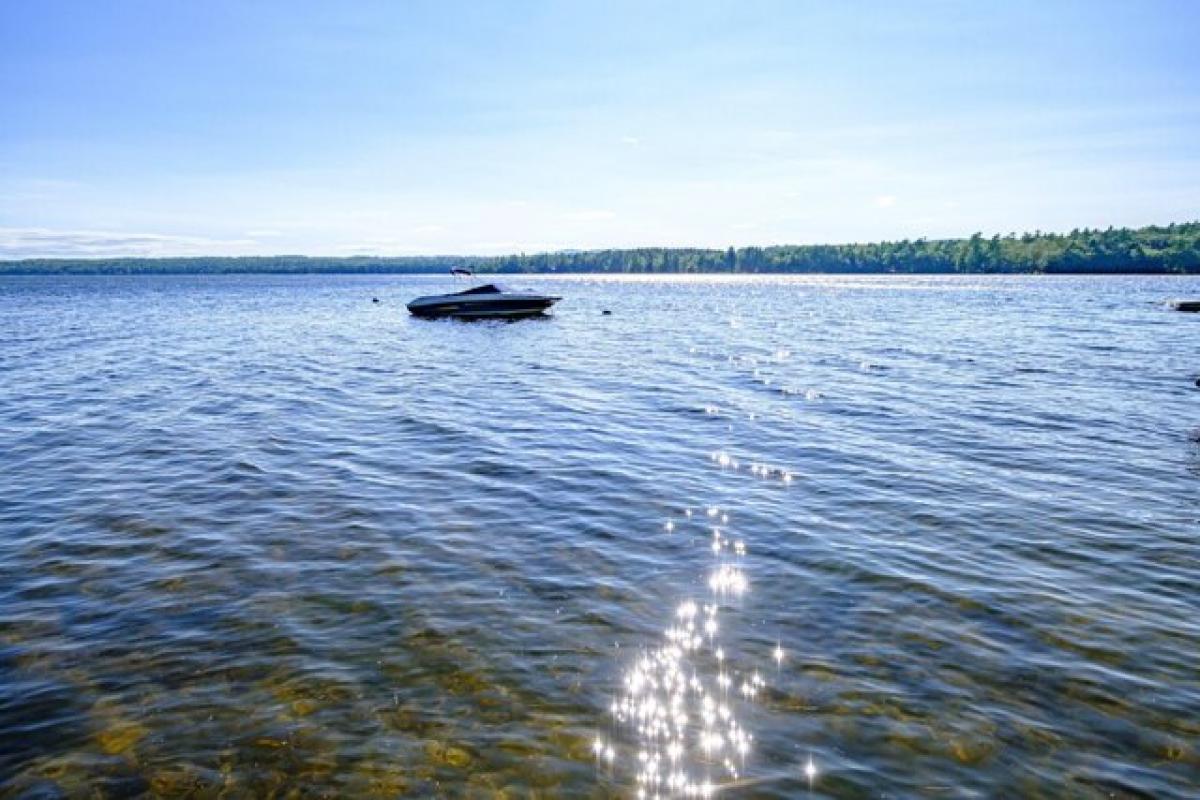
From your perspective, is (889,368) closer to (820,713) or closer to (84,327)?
(820,713)

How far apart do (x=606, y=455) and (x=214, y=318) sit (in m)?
62.7

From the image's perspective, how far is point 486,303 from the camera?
184ft

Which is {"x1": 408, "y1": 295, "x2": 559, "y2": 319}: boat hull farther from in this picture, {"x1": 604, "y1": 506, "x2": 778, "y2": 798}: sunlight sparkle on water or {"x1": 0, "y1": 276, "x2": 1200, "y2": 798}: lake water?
{"x1": 604, "y1": 506, "x2": 778, "y2": 798}: sunlight sparkle on water

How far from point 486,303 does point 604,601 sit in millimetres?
49651

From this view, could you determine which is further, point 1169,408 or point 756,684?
point 1169,408

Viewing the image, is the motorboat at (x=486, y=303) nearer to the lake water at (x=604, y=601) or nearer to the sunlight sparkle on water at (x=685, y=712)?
the lake water at (x=604, y=601)

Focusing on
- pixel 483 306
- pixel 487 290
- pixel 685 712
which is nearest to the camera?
pixel 685 712

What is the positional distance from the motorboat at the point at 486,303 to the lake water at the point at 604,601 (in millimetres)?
35999

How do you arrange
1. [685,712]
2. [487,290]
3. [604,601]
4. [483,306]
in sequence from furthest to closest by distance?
[483,306], [487,290], [604,601], [685,712]

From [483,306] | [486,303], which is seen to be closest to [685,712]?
[486,303]

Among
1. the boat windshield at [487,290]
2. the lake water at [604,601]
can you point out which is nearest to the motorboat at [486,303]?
the boat windshield at [487,290]

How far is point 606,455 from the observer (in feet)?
51.1

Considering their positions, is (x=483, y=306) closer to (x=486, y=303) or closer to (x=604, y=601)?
(x=486, y=303)

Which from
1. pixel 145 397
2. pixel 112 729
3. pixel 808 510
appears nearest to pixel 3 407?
pixel 145 397
